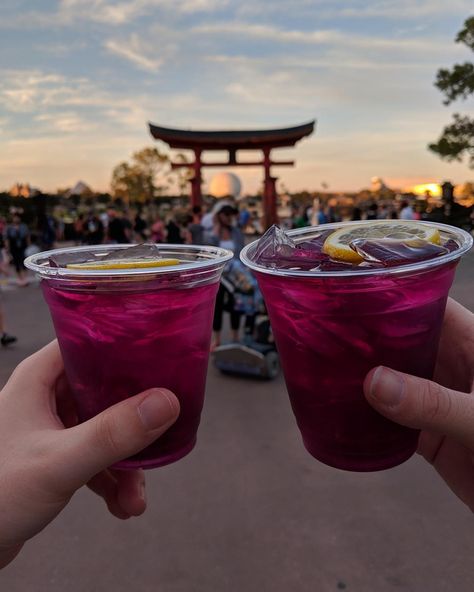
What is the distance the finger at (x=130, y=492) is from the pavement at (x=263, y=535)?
1033mm

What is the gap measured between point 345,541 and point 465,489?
4.22 feet

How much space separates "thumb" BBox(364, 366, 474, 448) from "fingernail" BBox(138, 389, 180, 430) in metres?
0.42

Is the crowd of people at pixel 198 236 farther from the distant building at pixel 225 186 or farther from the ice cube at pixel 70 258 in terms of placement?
the distant building at pixel 225 186

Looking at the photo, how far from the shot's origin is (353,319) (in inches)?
42.4

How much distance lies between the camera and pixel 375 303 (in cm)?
107

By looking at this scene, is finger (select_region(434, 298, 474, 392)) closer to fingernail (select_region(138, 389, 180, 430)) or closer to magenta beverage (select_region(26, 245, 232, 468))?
magenta beverage (select_region(26, 245, 232, 468))

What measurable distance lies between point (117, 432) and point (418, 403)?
0.62m

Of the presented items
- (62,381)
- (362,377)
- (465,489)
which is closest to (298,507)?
Answer: (465,489)

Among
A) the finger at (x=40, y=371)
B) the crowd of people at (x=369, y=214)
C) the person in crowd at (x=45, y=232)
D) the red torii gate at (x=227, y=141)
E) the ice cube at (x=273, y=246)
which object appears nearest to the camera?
the ice cube at (x=273, y=246)

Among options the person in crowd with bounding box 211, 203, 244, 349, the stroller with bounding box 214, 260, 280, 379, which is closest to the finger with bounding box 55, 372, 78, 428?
the stroller with bounding box 214, 260, 280, 379

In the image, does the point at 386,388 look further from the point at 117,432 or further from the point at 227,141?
the point at 227,141

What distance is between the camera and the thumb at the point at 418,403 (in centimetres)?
107

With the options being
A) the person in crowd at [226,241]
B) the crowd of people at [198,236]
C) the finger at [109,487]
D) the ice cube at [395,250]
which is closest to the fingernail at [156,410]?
the ice cube at [395,250]

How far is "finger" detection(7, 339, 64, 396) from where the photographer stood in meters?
1.37
